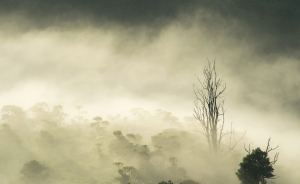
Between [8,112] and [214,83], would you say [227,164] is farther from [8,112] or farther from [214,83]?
[8,112]

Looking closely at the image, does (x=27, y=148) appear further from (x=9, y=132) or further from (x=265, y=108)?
(x=265, y=108)

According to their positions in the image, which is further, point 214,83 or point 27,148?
point 27,148

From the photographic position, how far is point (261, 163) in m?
10.0

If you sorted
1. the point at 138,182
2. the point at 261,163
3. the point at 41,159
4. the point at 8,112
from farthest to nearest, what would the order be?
1. the point at 8,112
2. the point at 41,159
3. the point at 138,182
4. the point at 261,163

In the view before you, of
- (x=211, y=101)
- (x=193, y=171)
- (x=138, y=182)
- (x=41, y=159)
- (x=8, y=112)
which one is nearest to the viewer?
(x=211, y=101)

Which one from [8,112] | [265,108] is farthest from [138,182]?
[265,108]

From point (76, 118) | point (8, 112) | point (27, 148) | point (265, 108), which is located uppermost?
point (265, 108)

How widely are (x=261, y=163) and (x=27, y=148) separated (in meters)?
49.8

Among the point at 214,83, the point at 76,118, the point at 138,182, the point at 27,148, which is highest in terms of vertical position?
the point at 76,118

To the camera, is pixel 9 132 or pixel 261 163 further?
pixel 9 132

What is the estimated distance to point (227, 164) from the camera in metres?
32.6

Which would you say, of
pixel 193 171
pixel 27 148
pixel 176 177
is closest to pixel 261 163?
pixel 176 177

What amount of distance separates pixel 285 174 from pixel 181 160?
25.2m

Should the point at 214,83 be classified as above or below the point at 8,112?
below
